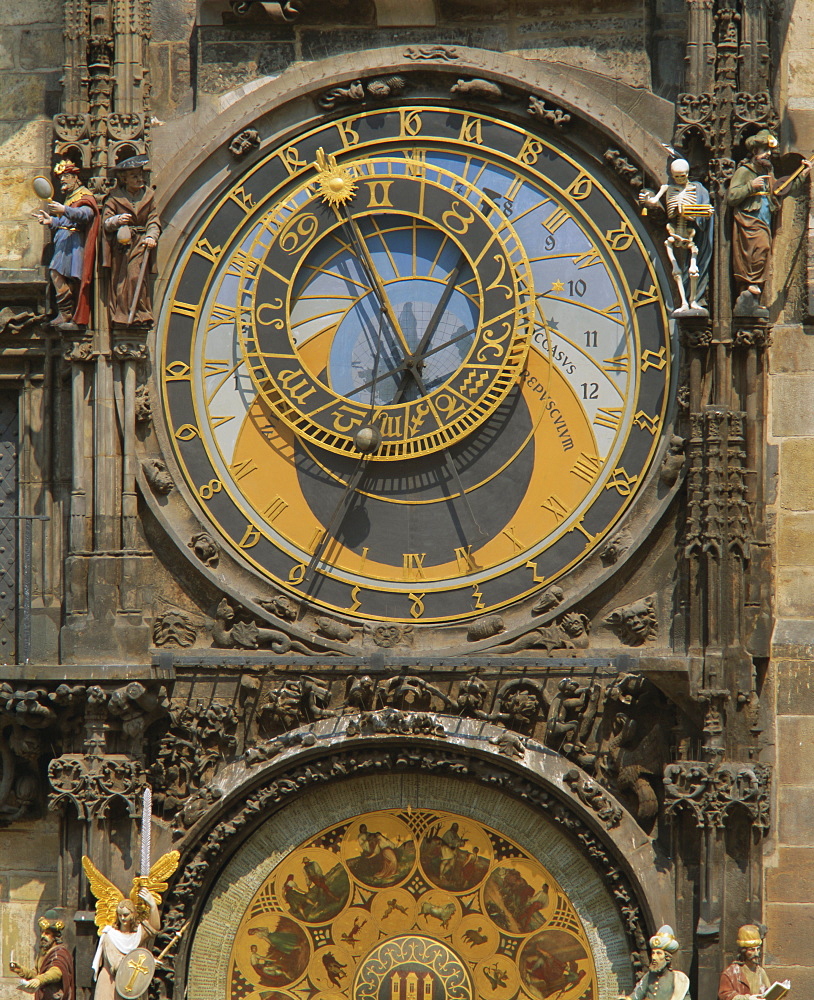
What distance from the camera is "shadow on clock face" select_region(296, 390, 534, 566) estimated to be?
39.9ft

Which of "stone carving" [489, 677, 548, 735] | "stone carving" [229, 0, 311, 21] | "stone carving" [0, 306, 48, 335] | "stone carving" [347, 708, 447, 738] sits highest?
"stone carving" [229, 0, 311, 21]

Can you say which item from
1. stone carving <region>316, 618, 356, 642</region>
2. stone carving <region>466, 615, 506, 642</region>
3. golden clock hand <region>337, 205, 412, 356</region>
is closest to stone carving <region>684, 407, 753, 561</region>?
stone carving <region>466, 615, 506, 642</region>

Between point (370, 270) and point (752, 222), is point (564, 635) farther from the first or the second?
point (752, 222)

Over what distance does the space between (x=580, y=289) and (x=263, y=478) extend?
216cm

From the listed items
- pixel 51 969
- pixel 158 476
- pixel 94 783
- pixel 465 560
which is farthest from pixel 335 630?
pixel 51 969

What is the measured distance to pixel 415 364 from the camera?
1225 centimetres

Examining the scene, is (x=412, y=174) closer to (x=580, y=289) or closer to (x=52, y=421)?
(x=580, y=289)

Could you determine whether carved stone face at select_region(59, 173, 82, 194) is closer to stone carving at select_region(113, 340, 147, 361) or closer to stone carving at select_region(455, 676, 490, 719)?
stone carving at select_region(113, 340, 147, 361)

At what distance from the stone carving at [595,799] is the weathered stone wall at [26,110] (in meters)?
4.49

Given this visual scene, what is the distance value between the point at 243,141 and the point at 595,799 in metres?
4.34

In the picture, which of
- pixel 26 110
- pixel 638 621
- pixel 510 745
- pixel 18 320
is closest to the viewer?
pixel 510 745

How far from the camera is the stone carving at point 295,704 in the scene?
1191 cm

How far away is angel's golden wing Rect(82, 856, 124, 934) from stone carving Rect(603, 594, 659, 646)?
10.4 ft

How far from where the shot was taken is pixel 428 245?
12383 millimetres
